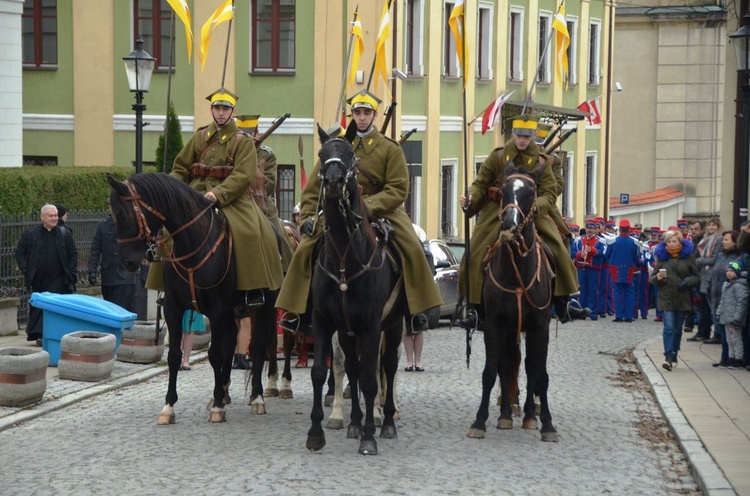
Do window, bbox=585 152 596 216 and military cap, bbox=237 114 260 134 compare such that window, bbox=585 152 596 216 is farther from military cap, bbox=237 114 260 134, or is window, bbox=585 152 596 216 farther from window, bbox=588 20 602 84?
military cap, bbox=237 114 260 134

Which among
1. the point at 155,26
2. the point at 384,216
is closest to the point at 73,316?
the point at 384,216

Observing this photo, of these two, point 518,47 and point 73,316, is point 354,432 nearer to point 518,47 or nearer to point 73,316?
point 73,316

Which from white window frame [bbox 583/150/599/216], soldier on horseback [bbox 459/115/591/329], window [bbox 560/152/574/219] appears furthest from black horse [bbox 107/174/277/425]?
white window frame [bbox 583/150/599/216]

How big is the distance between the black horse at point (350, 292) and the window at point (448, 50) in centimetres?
2731

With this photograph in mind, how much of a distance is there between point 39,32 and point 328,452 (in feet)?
82.8

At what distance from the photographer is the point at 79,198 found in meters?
24.6

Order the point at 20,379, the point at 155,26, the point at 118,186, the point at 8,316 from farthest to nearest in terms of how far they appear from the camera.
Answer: the point at 155,26 → the point at 8,316 → the point at 20,379 → the point at 118,186

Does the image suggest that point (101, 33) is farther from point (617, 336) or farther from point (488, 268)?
point (488, 268)

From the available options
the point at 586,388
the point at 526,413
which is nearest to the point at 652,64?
the point at 586,388

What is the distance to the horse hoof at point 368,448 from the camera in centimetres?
1120

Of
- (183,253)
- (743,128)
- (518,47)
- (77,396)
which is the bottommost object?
(77,396)

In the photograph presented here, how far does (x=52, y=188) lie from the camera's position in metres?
23.9

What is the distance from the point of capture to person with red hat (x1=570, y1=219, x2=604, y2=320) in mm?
30000

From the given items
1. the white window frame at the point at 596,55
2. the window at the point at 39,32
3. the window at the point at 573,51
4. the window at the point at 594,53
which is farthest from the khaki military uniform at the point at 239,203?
the window at the point at 594,53
